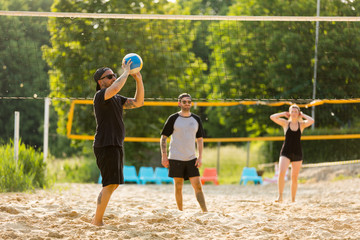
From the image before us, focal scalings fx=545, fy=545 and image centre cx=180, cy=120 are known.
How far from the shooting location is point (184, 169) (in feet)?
19.2

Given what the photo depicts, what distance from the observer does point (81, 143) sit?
16.6 meters

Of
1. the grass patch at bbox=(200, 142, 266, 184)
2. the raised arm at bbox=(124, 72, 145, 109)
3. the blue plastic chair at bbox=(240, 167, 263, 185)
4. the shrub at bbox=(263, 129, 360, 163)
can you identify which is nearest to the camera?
the raised arm at bbox=(124, 72, 145, 109)

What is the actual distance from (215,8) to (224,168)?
56.7 feet

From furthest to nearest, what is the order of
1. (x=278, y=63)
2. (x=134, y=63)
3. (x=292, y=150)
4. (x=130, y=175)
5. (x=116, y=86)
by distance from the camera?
(x=278, y=63) < (x=130, y=175) < (x=292, y=150) < (x=134, y=63) < (x=116, y=86)

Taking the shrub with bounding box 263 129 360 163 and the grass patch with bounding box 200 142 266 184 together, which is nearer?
the shrub with bounding box 263 129 360 163

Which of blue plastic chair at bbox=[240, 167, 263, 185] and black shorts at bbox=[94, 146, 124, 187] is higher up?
black shorts at bbox=[94, 146, 124, 187]

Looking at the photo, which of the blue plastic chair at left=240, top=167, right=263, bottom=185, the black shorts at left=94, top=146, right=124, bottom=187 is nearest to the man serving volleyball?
the black shorts at left=94, top=146, right=124, bottom=187

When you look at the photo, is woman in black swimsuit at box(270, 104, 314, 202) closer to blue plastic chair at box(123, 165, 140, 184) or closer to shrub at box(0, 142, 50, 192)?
shrub at box(0, 142, 50, 192)

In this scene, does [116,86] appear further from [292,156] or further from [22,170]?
[22,170]

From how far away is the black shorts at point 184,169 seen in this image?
229 inches

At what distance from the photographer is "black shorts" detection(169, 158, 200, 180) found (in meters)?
5.83

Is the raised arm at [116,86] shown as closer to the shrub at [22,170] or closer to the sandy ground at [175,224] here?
the sandy ground at [175,224]

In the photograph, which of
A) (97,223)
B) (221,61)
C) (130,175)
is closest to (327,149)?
(221,61)

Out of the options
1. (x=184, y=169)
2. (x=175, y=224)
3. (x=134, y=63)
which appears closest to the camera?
(x=134, y=63)
